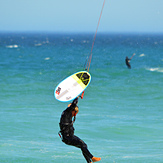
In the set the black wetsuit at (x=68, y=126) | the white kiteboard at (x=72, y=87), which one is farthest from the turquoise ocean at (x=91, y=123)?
the white kiteboard at (x=72, y=87)

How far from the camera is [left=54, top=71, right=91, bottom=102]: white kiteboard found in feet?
21.8

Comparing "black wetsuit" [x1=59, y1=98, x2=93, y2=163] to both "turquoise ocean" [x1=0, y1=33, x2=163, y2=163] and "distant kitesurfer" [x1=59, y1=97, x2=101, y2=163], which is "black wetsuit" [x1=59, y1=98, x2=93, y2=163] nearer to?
"distant kitesurfer" [x1=59, y1=97, x2=101, y2=163]

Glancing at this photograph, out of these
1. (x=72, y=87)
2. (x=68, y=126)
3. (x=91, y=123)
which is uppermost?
(x=72, y=87)

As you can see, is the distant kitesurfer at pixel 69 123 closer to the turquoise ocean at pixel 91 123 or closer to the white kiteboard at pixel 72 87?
the white kiteboard at pixel 72 87

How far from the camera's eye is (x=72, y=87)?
22.2 ft

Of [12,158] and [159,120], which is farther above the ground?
[12,158]

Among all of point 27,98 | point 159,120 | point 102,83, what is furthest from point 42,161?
point 102,83

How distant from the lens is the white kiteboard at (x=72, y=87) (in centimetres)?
664

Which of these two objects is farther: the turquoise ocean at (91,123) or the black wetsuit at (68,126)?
the turquoise ocean at (91,123)

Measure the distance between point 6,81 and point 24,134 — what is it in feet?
52.3

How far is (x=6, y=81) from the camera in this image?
28328 millimetres

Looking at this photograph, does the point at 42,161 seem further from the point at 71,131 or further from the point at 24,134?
the point at 24,134

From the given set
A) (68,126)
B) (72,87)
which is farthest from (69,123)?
(72,87)

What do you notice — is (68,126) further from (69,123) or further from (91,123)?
(91,123)
